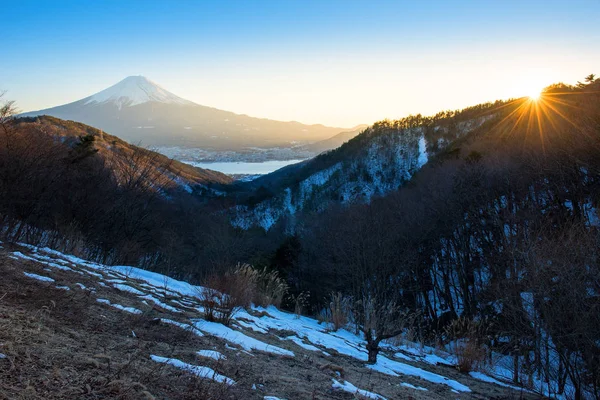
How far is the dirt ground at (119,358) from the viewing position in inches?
87.3

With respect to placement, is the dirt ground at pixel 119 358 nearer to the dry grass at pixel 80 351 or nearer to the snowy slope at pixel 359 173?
the dry grass at pixel 80 351

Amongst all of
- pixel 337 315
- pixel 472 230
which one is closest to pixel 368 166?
pixel 472 230

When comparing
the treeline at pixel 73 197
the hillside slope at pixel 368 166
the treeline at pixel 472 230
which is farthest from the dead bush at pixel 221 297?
the hillside slope at pixel 368 166

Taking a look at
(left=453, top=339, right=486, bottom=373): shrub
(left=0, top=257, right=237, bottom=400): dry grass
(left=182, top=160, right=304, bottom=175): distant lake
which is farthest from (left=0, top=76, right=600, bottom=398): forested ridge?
(left=182, top=160, right=304, bottom=175): distant lake

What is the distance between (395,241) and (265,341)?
19.4 m

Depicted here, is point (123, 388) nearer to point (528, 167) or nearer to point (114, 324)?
point (114, 324)

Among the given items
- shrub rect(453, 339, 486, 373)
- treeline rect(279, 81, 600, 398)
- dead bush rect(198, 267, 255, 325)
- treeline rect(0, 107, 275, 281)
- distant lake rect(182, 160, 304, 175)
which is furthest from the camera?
distant lake rect(182, 160, 304, 175)

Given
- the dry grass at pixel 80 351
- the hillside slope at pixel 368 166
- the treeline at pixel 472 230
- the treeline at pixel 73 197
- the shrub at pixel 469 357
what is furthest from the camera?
the hillside slope at pixel 368 166

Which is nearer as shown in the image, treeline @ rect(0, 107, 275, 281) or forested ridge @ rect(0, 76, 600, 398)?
forested ridge @ rect(0, 76, 600, 398)

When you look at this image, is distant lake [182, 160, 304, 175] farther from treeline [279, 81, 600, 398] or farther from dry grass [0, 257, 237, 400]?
dry grass [0, 257, 237, 400]

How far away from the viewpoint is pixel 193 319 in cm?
512

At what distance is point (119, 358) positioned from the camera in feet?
9.24

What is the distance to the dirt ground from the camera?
7.27 feet

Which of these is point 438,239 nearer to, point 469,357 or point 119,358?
point 469,357
